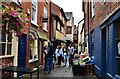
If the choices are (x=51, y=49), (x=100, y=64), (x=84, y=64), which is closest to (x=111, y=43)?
(x=100, y=64)

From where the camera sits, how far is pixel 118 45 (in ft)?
26.1

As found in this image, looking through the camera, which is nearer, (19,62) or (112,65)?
(112,65)

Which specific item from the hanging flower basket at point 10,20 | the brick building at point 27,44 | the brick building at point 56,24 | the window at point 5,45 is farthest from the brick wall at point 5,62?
the brick building at point 56,24

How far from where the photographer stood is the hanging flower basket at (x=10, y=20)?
6301mm

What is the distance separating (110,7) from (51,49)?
244 inches

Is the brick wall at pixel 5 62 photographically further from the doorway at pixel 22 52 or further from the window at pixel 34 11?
the window at pixel 34 11

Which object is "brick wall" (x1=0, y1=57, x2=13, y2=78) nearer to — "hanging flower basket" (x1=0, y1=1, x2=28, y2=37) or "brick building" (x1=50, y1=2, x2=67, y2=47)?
"hanging flower basket" (x1=0, y1=1, x2=28, y2=37)

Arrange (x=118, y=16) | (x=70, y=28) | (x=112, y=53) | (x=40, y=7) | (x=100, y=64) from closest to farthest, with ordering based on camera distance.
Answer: (x=118, y=16) < (x=112, y=53) < (x=100, y=64) < (x=40, y=7) < (x=70, y=28)

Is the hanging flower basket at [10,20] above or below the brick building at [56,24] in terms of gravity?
below

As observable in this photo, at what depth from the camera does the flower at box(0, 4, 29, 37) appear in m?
6.30

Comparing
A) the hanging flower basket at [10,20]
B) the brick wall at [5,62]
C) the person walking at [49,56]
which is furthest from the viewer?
the person walking at [49,56]

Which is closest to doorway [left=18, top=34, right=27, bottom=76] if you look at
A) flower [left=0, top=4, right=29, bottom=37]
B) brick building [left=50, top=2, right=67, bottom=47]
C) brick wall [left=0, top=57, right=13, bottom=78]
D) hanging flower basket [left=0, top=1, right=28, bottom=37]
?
brick wall [left=0, top=57, right=13, bottom=78]

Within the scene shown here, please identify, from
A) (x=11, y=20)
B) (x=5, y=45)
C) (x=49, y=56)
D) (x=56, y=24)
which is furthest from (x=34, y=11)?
(x=56, y=24)

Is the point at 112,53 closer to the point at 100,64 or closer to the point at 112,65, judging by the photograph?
the point at 112,65
